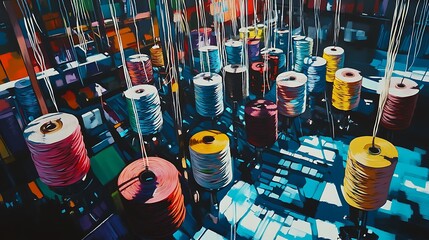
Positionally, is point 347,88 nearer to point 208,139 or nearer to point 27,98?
point 208,139

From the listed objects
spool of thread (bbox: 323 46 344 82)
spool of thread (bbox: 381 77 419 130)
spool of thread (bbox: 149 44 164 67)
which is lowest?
spool of thread (bbox: 381 77 419 130)

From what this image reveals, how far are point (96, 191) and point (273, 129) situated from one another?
2.81 metres

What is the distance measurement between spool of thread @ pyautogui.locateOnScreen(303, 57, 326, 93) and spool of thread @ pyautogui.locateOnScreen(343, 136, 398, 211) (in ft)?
7.57

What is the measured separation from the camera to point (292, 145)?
5707 mm

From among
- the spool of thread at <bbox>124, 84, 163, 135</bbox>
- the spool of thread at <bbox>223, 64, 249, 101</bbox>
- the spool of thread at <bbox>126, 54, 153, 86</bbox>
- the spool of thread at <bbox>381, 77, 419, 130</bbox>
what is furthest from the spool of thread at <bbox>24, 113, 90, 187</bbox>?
the spool of thread at <bbox>381, 77, 419, 130</bbox>

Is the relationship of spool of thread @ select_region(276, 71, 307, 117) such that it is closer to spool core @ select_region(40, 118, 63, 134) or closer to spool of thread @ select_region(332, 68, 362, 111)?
spool of thread @ select_region(332, 68, 362, 111)

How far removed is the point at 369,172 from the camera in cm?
323

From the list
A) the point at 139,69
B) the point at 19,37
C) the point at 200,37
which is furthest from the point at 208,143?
the point at 200,37

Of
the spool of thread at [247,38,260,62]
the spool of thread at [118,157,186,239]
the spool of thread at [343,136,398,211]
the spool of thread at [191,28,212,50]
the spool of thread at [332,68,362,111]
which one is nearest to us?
the spool of thread at [118,157,186,239]

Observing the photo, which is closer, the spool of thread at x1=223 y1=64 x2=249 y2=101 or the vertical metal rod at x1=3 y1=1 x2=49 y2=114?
the vertical metal rod at x1=3 y1=1 x2=49 y2=114

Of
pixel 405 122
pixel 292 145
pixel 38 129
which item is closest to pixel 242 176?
pixel 292 145

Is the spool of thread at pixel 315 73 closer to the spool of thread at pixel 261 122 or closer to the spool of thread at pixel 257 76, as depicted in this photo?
the spool of thread at pixel 257 76

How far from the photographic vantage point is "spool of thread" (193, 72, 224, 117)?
4668 mm

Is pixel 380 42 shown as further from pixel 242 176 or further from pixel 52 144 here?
pixel 52 144
